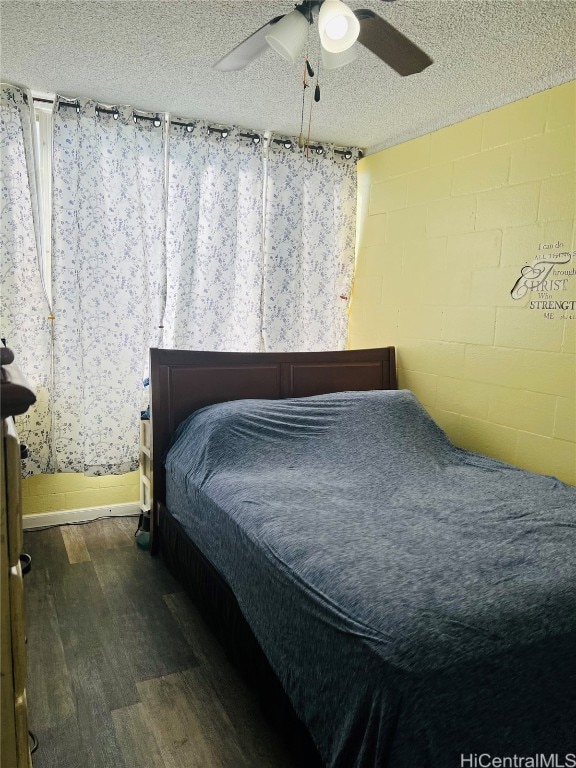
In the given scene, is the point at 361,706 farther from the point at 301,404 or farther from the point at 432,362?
the point at 432,362

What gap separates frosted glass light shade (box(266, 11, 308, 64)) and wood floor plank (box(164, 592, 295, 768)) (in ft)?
6.82

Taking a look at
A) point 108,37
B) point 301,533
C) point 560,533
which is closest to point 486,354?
point 560,533

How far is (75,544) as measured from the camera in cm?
296

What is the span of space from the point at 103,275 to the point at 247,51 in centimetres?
156

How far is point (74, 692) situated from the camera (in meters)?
1.88

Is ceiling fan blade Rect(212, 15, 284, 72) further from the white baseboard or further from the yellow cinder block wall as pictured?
the white baseboard

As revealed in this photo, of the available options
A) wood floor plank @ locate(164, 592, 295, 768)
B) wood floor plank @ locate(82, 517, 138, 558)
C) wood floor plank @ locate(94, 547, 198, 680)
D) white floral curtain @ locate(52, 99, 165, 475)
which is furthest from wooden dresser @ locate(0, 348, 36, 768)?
white floral curtain @ locate(52, 99, 165, 475)

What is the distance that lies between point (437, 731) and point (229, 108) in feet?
9.56

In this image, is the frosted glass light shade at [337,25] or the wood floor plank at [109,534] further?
the wood floor plank at [109,534]

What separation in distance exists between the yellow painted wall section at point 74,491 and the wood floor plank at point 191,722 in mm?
1564

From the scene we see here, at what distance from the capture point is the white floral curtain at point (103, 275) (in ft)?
9.52

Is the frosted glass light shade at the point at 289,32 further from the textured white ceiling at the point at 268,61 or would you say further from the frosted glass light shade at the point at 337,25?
the textured white ceiling at the point at 268,61

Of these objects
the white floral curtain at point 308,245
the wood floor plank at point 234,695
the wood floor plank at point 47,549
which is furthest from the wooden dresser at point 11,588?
the white floral curtain at point 308,245

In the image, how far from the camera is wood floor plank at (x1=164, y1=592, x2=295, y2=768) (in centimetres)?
165
